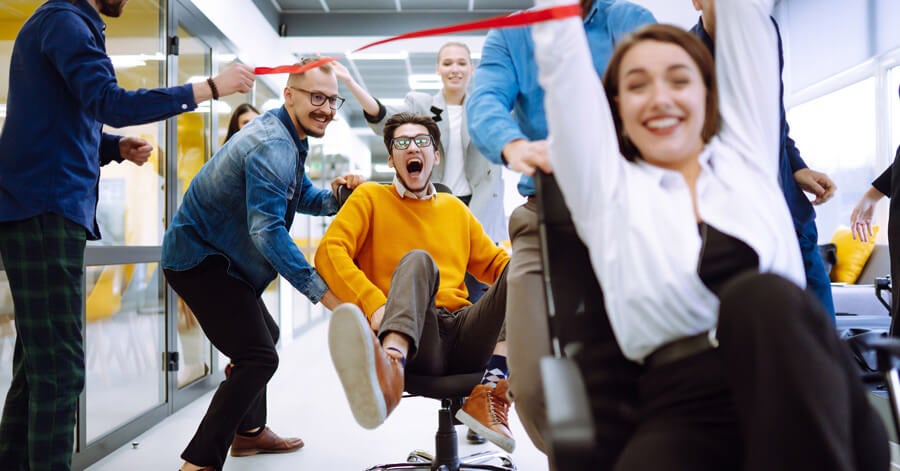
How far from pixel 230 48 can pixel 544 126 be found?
12.1 ft

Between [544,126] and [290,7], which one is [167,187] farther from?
[290,7]

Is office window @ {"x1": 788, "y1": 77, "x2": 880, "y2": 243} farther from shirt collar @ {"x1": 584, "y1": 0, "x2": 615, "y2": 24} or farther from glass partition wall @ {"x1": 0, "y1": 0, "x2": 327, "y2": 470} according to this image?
glass partition wall @ {"x1": 0, "y1": 0, "x2": 327, "y2": 470}

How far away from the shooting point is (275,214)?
2.12 m

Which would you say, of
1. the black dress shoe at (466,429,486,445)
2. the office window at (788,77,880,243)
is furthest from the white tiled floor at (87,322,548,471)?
the office window at (788,77,880,243)

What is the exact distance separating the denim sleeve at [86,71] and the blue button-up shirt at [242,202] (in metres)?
0.44

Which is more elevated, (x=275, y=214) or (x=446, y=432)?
(x=275, y=214)

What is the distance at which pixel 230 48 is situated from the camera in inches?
187

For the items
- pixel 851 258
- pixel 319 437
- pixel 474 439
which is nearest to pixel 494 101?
pixel 474 439

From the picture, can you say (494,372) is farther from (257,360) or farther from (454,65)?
(454,65)

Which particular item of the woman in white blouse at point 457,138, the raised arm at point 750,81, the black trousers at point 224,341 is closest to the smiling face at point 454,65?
the woman in white blouse at point 457,138

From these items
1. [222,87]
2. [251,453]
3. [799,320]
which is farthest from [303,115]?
[799,320]

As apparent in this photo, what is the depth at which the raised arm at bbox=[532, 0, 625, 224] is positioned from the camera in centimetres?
108

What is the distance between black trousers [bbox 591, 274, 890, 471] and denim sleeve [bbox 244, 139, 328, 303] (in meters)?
1.19

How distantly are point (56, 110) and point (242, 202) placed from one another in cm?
62
